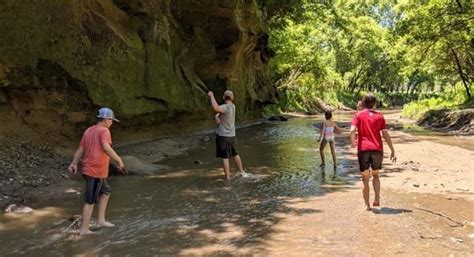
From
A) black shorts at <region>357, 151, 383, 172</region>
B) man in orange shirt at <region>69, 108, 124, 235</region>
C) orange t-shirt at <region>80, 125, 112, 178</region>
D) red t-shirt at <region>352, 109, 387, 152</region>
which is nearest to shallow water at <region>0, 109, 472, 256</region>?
man in orange shirt at <region>69, 108, 124, 235</region>

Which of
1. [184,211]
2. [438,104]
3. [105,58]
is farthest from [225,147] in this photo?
[438,104]

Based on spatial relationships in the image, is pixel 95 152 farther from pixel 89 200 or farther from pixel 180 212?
pixel 180 212

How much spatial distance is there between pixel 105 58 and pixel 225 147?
18.4 ft

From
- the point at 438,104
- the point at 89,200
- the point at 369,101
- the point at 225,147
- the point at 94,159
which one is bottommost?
the point at 89,200

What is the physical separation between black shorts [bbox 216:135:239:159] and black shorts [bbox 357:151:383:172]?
13.4 ft

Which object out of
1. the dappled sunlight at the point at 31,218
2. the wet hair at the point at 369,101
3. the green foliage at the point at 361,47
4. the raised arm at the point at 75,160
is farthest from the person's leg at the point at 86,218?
the green foliage at the point at 361,47

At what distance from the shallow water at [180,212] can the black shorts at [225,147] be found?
0.64 m

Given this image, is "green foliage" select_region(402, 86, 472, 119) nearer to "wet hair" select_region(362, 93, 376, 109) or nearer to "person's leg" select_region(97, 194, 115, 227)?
"wet hair" select_region(362, 93, 376, 109)

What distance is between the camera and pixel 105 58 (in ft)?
48.9

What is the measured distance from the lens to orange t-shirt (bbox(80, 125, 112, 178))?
6.99m

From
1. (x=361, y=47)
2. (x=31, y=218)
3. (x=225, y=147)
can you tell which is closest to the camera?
(x=31, y=218)

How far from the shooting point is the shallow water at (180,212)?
6.58 m

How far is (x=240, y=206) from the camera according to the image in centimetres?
881

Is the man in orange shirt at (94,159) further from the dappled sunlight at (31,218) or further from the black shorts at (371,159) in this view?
the black shorts at (371,159)
